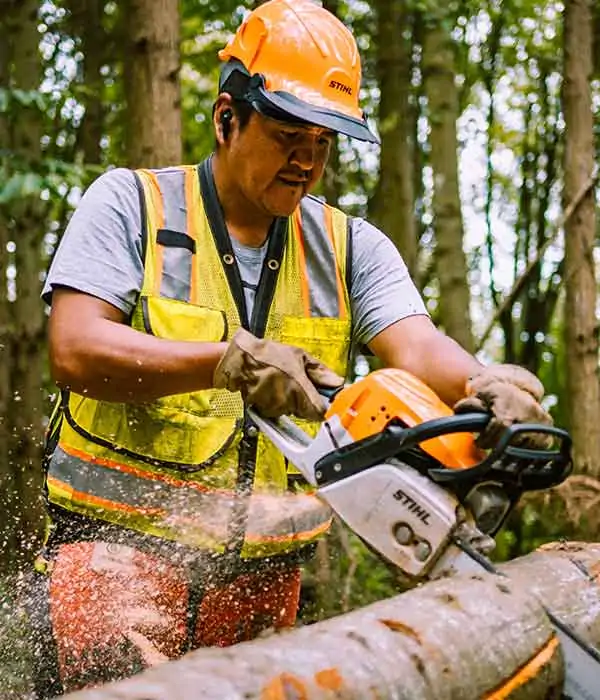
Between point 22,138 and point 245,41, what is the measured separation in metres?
3.25

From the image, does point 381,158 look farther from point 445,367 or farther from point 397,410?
point 397,410

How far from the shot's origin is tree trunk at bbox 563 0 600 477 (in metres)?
5.73

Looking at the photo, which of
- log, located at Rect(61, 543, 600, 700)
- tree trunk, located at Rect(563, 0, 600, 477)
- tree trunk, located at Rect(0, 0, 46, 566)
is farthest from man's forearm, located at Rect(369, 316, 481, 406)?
tree trunk, located at Rect(0, 0, 46, 566)

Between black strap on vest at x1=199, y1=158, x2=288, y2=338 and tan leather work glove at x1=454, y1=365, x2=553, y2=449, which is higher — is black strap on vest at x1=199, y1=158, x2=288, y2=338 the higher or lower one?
the higher one

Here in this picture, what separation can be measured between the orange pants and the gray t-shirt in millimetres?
656

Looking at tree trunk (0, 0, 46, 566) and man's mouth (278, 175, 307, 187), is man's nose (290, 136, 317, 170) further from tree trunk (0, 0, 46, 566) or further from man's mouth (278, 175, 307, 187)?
tree trunk (0, 0, 46, 566)

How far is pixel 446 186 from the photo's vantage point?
6.41 meters

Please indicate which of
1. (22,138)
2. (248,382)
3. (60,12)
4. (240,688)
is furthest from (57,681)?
(60,12)

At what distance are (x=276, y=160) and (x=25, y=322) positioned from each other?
12.0 feet

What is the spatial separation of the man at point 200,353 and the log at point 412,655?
64 centimetres

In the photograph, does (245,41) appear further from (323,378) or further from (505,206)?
(505,206)

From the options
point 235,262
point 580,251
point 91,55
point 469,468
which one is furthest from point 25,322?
point 469,468

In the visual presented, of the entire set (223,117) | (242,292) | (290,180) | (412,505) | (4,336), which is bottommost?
(4,336)

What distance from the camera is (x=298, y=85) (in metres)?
2.59
